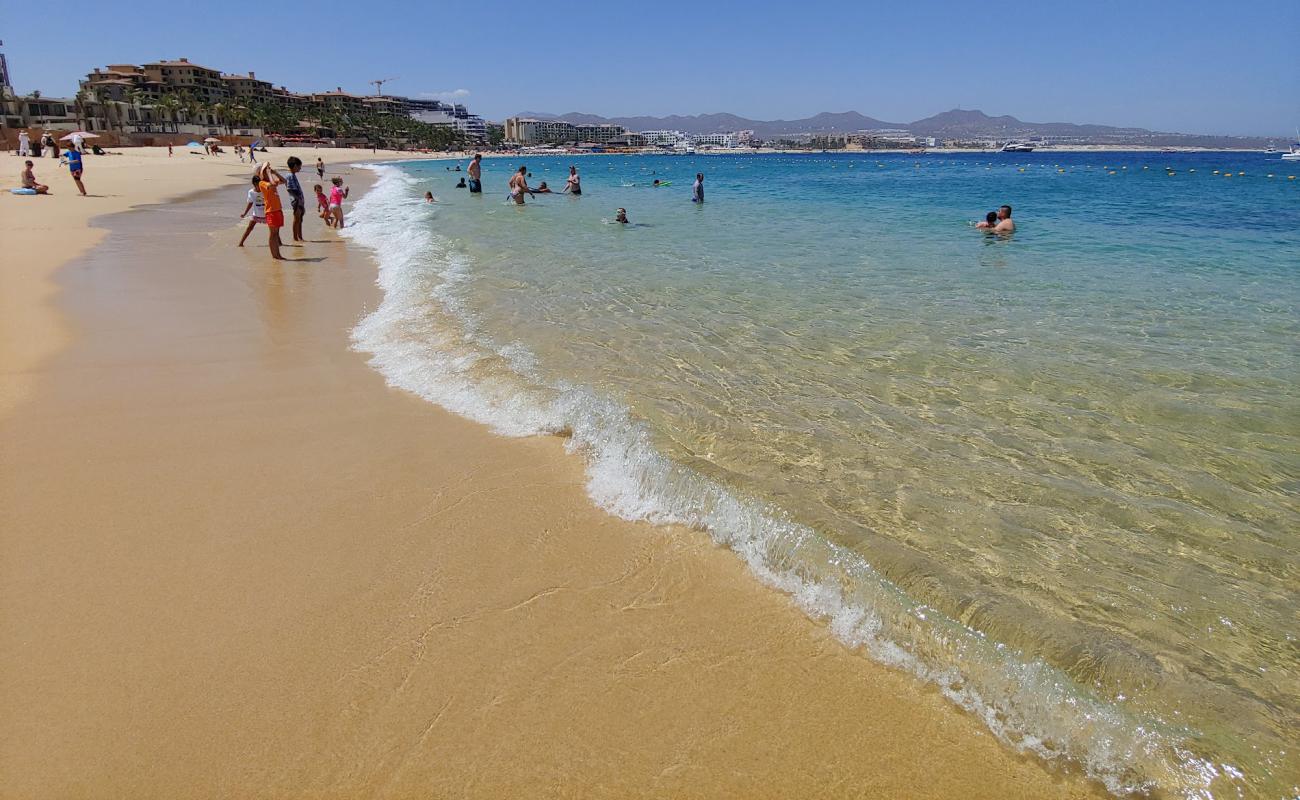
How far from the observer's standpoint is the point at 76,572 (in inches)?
125

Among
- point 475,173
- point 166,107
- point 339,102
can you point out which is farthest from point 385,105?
point 475,173

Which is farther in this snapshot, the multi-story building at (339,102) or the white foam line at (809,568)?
the multi-story building at (339,102)

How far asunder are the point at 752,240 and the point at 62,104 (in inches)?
3651

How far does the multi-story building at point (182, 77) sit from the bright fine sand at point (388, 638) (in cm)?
14159

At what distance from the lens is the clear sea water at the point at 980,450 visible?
2512 mm

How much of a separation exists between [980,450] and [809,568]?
5.93ft

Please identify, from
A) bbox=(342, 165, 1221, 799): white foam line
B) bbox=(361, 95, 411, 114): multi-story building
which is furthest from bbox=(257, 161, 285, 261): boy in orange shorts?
bbox=(361, 95, 411, 114): multi-story building

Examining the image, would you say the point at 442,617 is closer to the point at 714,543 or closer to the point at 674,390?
the point at 714,543

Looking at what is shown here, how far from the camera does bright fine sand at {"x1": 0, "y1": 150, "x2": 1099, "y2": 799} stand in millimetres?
2225

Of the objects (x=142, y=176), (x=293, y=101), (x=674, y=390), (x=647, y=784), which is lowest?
(x=647, y=784)

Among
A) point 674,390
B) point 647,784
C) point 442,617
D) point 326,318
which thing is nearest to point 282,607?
point 442,617

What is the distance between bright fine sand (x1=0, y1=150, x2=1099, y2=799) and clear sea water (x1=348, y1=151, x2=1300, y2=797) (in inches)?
12.1

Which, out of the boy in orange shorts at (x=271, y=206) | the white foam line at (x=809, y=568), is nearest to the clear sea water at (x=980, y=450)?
the white foam line at (x=809, y=568)

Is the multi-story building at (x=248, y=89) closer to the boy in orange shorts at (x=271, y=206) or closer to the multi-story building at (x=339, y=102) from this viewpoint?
the multi-story building at (x=339, y=102)
